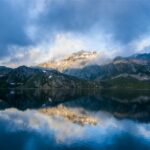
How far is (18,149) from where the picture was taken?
63.7 meters

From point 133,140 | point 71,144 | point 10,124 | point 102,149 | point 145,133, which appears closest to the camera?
point 102,149

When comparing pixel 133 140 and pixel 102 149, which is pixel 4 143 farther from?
pixel 133 140

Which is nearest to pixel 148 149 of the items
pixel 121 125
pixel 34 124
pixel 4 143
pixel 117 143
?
pixel 117 143

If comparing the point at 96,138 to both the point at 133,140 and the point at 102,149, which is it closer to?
the point at 133,140

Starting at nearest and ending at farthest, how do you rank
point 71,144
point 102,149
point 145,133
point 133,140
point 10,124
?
point 102,149
point 71,144
point 133,140
point 145,133
point 10,124

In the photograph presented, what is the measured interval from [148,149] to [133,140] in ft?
36.5

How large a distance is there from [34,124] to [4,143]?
32.2 meters

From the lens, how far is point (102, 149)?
62.9 metres

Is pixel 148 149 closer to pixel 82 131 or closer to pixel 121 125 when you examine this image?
pixel 82 131

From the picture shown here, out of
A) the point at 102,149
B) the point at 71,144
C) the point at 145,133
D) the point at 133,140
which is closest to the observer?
the point at 102,149

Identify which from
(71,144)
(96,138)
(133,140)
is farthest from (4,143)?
(133,140)

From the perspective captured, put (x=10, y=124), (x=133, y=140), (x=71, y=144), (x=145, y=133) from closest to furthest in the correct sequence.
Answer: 1. (x=71, y=144)
2. (x=133, y=140)
3. (x=145, y=133)
4. (x=10, y=124)

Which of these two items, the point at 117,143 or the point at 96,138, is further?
the point at 96,138

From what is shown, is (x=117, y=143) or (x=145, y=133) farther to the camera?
(x=145, y=133)
